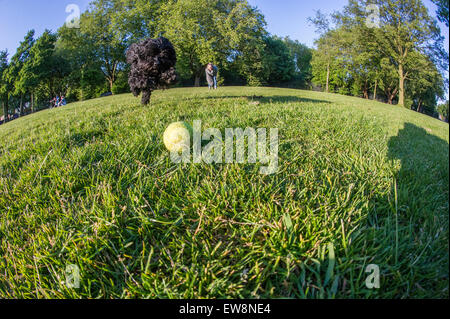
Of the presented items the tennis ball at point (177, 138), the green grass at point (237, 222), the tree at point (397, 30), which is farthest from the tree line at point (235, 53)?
the tennis ball at point (177, 138)

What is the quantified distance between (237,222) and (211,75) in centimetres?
500

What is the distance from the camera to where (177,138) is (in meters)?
2.11

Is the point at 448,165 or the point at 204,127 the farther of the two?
the point at 204,127

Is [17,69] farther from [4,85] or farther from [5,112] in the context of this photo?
[5,112]

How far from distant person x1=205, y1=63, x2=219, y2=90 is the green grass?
3913 millimetres

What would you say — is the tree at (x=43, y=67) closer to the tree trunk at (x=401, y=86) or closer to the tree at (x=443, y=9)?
the tree at (x=443, y=9)

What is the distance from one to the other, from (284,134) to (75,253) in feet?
7.45

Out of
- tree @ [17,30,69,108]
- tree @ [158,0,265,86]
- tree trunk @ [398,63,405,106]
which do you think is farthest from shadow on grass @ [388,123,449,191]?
tree @ [17,30,69,108]

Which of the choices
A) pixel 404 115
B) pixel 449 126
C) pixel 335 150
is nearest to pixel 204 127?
pixel 335 150

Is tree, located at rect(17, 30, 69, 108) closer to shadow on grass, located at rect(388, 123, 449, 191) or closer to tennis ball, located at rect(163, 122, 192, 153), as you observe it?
tennis ball, located at rect(163, 122, 192, 153)

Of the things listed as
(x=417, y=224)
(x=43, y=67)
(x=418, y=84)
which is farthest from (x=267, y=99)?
(x=43, y=67)

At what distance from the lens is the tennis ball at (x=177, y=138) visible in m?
2.09
